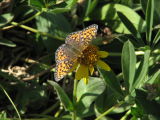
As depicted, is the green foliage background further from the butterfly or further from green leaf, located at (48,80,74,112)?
the butterfly

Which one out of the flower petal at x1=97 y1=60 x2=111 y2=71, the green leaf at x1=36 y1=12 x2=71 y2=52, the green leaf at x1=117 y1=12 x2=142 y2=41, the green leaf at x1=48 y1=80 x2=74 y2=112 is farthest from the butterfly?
the green leaf at x1=36 y1=12 x2=71 y2=52

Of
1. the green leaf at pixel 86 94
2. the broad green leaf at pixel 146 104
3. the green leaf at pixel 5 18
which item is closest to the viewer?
the broad green leaf at pixel 146 104

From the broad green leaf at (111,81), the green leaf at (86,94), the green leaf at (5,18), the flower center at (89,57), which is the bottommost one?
the green leaf at (86,94)

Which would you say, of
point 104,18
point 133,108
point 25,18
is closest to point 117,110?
point 133,108

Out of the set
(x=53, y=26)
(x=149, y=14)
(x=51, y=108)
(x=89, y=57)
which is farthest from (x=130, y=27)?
(x=51, y=108)

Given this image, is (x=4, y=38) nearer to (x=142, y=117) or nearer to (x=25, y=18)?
(x=25, y=18)

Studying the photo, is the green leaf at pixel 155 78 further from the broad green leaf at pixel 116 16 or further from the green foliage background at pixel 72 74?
the broad green leaf at pixel 116 16

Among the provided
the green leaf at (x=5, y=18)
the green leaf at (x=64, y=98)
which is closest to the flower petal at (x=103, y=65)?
the green leaf at (x=64, y=98)
